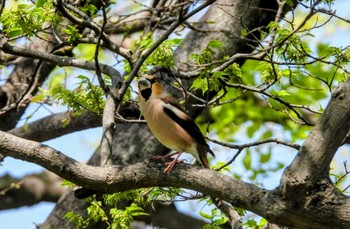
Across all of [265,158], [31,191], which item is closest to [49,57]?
[31,191]

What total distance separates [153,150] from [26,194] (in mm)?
Answer: 2273

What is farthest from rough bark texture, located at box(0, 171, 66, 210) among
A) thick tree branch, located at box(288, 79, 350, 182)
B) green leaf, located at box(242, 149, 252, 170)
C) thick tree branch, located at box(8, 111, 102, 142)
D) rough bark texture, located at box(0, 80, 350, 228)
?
thick tree branch, located at box(288, 79, 350, 182)

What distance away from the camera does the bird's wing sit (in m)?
5.32

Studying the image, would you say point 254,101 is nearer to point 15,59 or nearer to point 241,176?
point 241,176

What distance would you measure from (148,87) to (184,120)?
0.41m

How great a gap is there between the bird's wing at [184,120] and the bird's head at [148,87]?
0.14 meters

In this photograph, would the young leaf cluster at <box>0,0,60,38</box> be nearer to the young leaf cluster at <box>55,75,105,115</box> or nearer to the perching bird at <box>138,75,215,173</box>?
the young leaf cluster at <box>55,75,105,115</box>

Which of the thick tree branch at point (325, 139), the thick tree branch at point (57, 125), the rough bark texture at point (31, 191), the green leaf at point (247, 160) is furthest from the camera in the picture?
the green leaf at point (247, 160)

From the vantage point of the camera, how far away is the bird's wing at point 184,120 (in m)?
5.32

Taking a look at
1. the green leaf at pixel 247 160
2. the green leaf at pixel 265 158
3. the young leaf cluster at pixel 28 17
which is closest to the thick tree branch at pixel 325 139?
the young leaf cluster at pixel 28 17

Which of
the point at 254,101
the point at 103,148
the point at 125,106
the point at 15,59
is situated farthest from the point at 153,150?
the point at 254,101

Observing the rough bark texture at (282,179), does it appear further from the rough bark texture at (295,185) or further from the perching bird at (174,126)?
the perching bird at (174,126)

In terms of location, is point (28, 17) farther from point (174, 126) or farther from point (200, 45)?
point (200, 45)

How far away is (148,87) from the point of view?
5512 millimetres
